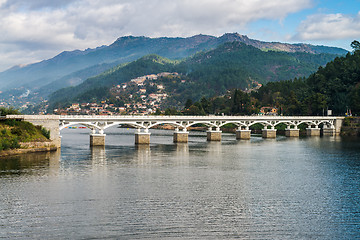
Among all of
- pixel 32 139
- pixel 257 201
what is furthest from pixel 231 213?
pixel 32 139

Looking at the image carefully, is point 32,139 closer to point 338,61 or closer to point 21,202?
point 21,202

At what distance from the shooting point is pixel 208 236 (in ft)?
97.5

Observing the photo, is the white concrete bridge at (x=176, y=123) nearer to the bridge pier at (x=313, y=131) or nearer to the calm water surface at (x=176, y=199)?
the bridge pier at (x=313, y=131)

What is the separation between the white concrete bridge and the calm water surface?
1345cm

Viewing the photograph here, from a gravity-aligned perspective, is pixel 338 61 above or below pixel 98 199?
above

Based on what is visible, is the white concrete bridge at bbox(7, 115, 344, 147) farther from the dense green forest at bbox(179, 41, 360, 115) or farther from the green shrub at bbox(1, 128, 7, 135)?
the dense green forest at bbox(179, 41, 360, 115)

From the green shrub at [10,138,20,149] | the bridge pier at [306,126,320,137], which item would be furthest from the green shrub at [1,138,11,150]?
the bridge pier at [306,126,320,137]

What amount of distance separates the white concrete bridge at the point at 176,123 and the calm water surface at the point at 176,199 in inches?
530

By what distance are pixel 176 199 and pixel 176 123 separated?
68.8m

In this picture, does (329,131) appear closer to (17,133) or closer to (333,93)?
(333,93)

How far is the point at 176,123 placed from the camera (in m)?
109

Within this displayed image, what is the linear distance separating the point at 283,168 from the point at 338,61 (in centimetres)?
13606

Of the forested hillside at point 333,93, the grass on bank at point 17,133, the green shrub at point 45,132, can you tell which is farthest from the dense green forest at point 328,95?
the grass on bank at point 17,133

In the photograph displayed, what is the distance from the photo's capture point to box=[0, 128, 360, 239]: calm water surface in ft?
101
